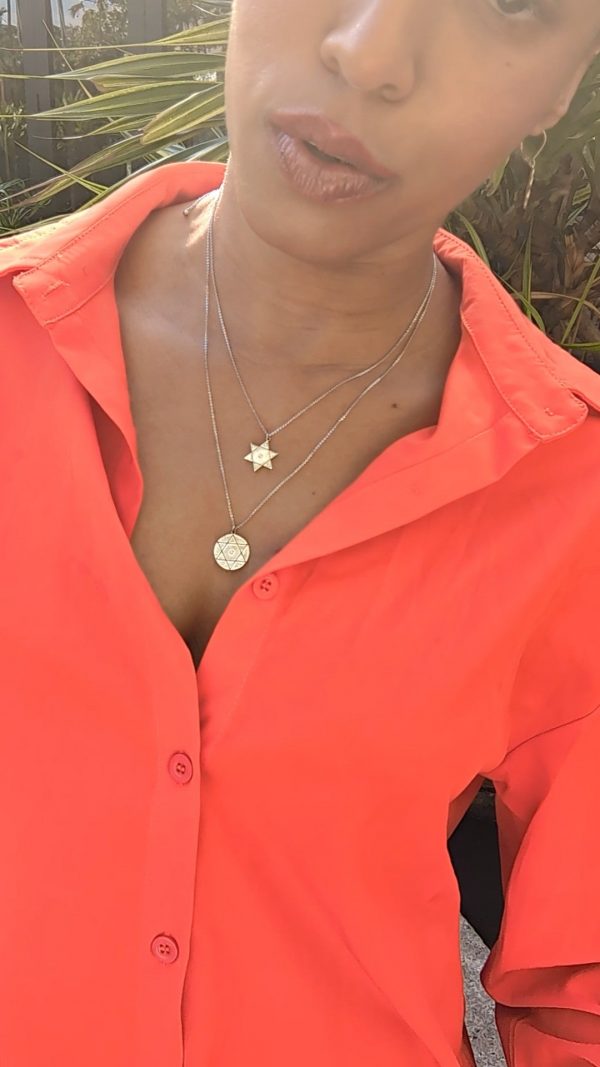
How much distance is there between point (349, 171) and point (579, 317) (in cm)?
83

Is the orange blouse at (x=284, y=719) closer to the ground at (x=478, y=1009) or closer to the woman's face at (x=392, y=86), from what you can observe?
the woman's face at (x=392, y=86)

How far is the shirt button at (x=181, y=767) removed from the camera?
0.66 m

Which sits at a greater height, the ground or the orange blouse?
the orange blouse

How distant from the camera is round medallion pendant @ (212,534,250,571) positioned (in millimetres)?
724

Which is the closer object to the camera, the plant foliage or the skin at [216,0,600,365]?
the skin at [216,0,600,365]

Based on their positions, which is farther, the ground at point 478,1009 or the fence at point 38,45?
the fence at point 38,45

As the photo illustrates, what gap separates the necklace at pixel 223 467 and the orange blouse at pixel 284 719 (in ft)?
0.18

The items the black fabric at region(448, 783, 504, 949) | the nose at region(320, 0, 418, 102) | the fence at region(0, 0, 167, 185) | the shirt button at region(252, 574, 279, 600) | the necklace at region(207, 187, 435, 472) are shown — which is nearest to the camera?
the nose at region(320, 0, 418, 102)


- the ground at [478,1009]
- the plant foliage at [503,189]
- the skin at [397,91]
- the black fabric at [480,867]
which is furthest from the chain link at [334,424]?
the ground at [478,1009]

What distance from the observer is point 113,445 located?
0.71 m

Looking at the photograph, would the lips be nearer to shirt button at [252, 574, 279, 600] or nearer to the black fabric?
shirt button at [252, 574, 279, 600]

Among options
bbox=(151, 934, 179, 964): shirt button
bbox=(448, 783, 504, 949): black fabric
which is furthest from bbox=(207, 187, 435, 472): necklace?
bbox=(448, 783, 504, 949): black fabric

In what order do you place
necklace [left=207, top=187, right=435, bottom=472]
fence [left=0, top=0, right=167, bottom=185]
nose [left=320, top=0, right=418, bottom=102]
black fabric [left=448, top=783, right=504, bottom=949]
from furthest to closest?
fence [left=0, top=0, right=167, bottom=185], black fabric [left=448, top=783, right=504, bottom=949], necklace [left=207, top=187, right=435, bottom=472], nose [left=320, top=0, right=418, bottom=102]

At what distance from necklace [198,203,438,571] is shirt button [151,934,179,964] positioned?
0.30m
